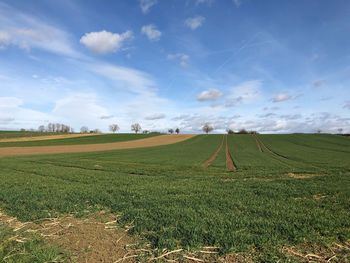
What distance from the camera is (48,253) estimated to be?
5.85m

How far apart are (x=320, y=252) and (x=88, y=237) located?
5413 millimetres

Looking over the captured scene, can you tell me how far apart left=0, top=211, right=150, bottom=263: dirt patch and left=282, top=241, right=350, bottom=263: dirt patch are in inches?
123

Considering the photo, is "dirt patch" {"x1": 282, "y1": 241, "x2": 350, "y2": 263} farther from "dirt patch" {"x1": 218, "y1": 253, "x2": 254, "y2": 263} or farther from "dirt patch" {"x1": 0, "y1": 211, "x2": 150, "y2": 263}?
"dirt patch" {"x1": 0, "y1": 211, "x2": 150, "y2": 263}

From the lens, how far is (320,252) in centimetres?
578

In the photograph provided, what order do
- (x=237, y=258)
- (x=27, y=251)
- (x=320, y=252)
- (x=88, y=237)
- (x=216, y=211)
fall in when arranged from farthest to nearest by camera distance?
(x=216, y=211), (x=88, y=237), (x=27, y=251), (x=320, y=252), (x=237, y=258)

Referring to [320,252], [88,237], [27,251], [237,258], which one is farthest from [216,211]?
[27,251]

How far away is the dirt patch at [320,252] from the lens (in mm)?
5488

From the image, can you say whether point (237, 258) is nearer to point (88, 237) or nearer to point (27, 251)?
point (88, 237)

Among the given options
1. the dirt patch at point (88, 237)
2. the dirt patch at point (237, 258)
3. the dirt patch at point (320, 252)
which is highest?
the dirt patch at point (320, 252)

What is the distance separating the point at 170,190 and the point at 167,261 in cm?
702

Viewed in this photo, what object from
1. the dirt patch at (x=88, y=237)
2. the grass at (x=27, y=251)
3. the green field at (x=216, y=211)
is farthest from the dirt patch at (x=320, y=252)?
the grass at (x=27, y=251)

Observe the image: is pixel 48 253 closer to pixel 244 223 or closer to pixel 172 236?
pixel 172 236

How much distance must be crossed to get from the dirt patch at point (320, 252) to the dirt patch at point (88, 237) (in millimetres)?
3134

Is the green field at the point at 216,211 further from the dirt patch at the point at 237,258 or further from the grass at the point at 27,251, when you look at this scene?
the grass at the point at 27,251
